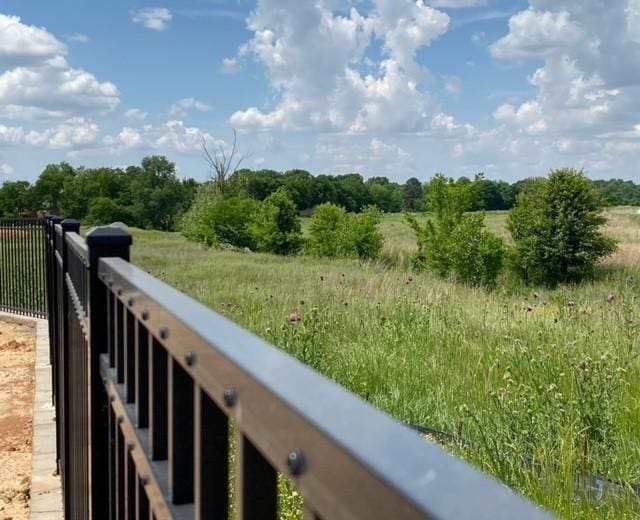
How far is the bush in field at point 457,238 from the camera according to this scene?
25.5m

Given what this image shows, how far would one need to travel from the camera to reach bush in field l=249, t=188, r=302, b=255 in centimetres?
3691

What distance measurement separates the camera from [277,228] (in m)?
37.2

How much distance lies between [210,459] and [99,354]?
4.60 feet

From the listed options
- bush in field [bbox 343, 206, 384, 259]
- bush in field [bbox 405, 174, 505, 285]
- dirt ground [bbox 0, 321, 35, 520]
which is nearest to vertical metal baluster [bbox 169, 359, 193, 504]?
dirt ground [bbox 0, 321, 35, 520]

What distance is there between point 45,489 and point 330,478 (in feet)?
15.3

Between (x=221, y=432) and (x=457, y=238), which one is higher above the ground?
(x=221, y=432)

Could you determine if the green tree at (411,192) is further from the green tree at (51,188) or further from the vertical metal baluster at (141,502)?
the vertical metal baluster at (141,502)

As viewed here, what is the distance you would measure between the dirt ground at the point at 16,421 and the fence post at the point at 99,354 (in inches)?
104

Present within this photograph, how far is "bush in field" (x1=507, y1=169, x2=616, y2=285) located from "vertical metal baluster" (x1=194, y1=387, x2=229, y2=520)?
85.2 feet

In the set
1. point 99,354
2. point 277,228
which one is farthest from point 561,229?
point 99,354

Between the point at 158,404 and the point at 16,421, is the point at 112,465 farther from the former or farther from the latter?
the point at 16,421

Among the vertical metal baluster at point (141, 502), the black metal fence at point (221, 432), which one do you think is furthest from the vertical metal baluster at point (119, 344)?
the vertical metal baluster at point (141, 502)

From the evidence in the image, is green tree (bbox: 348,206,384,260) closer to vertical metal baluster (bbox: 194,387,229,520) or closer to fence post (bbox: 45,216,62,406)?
fence post (bbox: 45,216,62,406)

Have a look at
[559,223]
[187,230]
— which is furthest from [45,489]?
[187,230]
